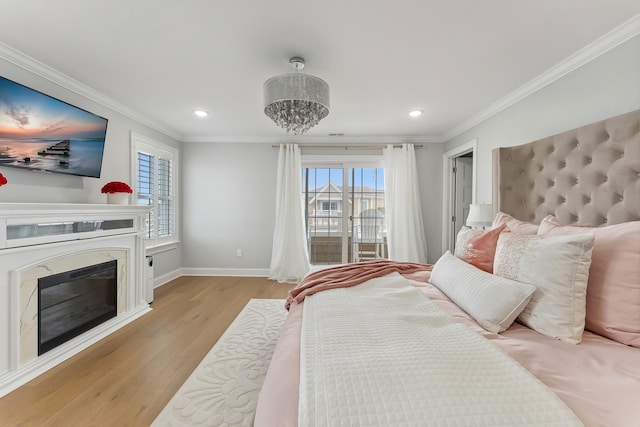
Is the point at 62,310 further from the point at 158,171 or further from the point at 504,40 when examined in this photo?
the point at 504,40

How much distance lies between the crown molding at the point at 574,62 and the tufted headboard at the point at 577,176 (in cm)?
57

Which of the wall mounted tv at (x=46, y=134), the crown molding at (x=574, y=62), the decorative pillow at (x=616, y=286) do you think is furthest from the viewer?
the wall mounted tv at (x=46, y=134)

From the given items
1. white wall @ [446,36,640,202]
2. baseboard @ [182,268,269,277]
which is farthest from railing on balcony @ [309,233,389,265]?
white wall @ [446,36,640,202]

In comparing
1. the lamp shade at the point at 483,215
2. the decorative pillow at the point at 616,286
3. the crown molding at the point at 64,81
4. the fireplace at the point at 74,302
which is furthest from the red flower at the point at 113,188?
the decorative pillow at the point at 616,286

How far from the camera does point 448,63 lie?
2311 millimetres

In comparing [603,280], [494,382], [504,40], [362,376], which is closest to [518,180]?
[504,40]

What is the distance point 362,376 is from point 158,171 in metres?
4.41

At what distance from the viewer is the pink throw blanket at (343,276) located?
6.20 ft

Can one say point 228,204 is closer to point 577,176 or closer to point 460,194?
point 460,194

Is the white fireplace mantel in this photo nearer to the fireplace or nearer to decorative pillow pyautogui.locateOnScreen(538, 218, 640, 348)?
the fireplace

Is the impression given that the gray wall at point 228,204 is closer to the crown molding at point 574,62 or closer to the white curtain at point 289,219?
the white curtain at point 289,219

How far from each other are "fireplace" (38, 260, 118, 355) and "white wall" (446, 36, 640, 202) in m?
4.25

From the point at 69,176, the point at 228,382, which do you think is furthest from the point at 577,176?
the point at 69,176

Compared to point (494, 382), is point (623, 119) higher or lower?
higher
